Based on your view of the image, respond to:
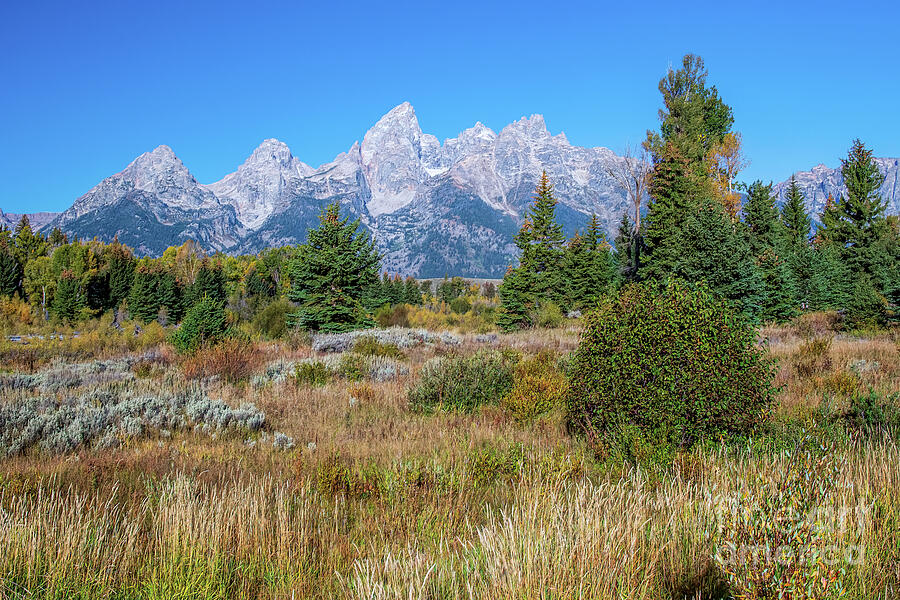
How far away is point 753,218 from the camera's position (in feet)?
108

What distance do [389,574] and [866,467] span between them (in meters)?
3.47

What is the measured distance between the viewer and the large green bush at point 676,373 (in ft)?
14.8

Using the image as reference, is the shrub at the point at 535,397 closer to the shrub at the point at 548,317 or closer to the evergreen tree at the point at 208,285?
the shrub at the point at 548,317

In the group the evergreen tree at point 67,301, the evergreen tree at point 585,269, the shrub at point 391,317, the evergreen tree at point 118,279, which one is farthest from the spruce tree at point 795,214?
the evergreen tree at point 118,279

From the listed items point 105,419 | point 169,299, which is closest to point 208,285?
point 169,299

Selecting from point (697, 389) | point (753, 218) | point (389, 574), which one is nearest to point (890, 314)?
point (753, 218)

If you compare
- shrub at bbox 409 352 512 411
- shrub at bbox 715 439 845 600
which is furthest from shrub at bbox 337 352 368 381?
shrub at bbox 715 439 845 600

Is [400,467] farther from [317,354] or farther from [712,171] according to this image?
[712,171]

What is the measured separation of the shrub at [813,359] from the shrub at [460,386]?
5.83 metres

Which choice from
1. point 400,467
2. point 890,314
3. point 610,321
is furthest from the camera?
point 890,314

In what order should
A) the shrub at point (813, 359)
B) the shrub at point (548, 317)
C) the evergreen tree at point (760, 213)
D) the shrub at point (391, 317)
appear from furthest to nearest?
the evergreen tree at point (760, 213) → the shrub at point (391, 317) → the shrub at point (548, 317) → the shrub at point (813, 359)

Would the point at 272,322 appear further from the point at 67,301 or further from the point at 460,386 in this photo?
the point at 67,301

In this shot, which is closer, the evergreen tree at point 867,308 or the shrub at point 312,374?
the shrub at point 312,374

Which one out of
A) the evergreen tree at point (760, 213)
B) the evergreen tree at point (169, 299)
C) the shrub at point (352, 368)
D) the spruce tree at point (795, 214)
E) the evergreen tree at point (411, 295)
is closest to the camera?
the shrub at point (352, 368)
